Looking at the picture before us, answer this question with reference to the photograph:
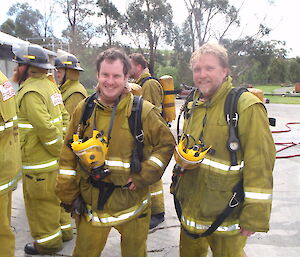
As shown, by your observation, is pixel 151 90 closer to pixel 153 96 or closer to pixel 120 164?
pixel 153 96

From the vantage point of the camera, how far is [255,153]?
6.73ft

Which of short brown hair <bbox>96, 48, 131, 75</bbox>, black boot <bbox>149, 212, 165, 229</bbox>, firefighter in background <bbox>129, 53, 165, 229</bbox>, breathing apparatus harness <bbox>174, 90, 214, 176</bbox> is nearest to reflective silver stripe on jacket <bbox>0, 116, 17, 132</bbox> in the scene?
short brown hair <bbox>96, 48, 131, 75</bbox>

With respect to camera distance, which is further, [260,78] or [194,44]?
[260,78]

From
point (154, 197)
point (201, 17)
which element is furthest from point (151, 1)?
point (154, 197)

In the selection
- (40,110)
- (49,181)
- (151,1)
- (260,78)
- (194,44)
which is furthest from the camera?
(260,78)

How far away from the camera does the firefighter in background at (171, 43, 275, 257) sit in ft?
6.72

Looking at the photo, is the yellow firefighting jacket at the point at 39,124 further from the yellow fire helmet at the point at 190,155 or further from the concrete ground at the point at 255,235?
the yellow fire helmet at the point at 190,155

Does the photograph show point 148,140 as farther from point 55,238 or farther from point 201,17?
point 201,17

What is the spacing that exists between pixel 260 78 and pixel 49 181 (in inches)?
1968

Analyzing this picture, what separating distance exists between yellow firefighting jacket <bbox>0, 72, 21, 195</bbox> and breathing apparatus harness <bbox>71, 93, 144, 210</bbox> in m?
0.62

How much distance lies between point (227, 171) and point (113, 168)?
2.65 feet

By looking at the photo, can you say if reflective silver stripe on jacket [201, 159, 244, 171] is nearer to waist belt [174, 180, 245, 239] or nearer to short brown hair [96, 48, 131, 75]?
waist belt [174, 180, 245, 239]

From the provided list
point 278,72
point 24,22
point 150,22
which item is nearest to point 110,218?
point 150,22

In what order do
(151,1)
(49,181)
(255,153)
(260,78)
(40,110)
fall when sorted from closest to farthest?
(255,153) < (40,110) < (49,181) < (151,1) < (260,78)
